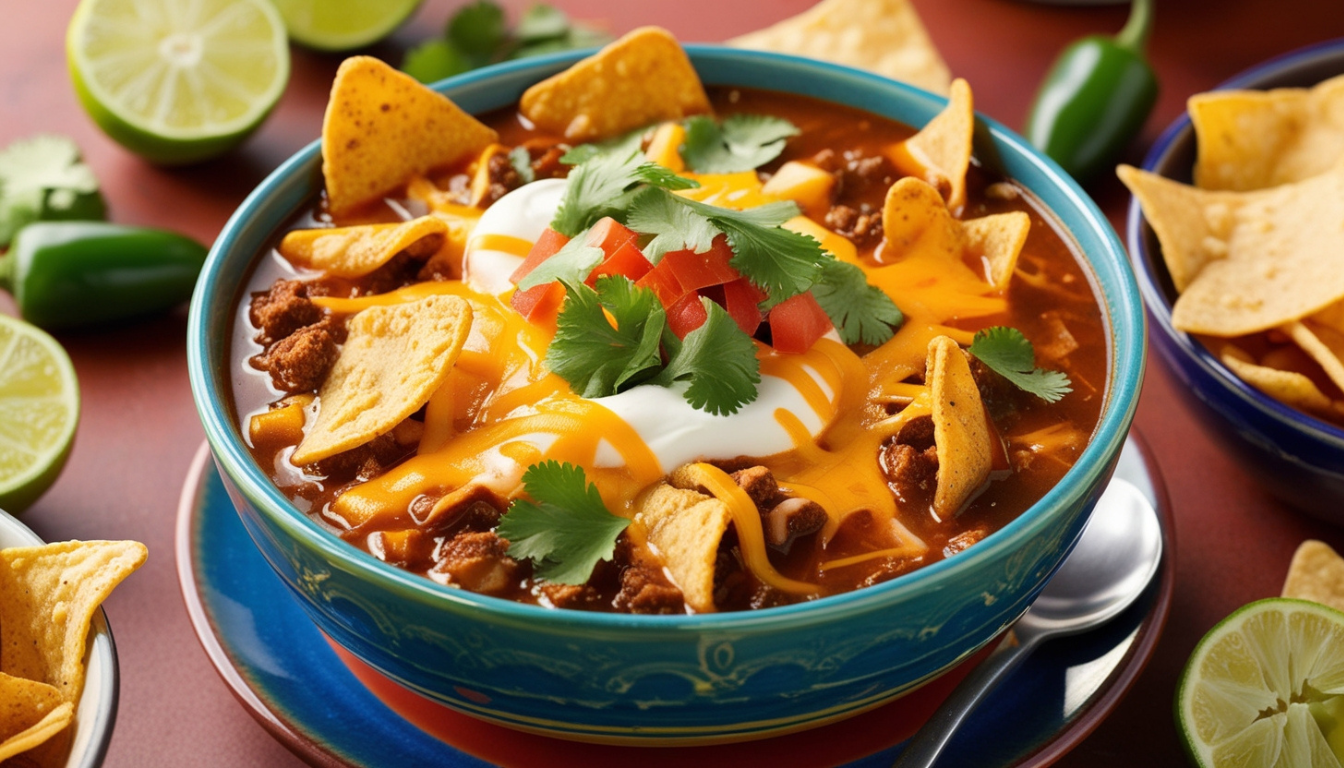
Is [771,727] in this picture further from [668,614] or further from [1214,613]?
[1214,613]

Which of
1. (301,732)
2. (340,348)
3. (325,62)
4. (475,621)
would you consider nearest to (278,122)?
(325,62)

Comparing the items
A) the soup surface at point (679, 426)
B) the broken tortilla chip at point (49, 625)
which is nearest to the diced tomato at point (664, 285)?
the soup surface at point (679, 426)

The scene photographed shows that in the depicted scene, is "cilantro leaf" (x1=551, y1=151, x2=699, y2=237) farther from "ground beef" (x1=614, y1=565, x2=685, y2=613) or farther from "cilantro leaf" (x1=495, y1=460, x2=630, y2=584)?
"ground beef" (x1=614, y1=565, x2=685, y2=613)

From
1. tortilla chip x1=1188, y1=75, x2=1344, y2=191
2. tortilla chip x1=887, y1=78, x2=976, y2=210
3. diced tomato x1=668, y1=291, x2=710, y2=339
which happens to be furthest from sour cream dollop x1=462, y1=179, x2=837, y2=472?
tortilla chip x1=1188, y1=75, x2=1344, y2=191

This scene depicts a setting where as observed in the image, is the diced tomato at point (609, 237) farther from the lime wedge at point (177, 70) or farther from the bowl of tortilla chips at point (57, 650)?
the lime wedge at point (177, 70)

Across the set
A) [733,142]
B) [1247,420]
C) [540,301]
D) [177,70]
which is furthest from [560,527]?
[177,70]
